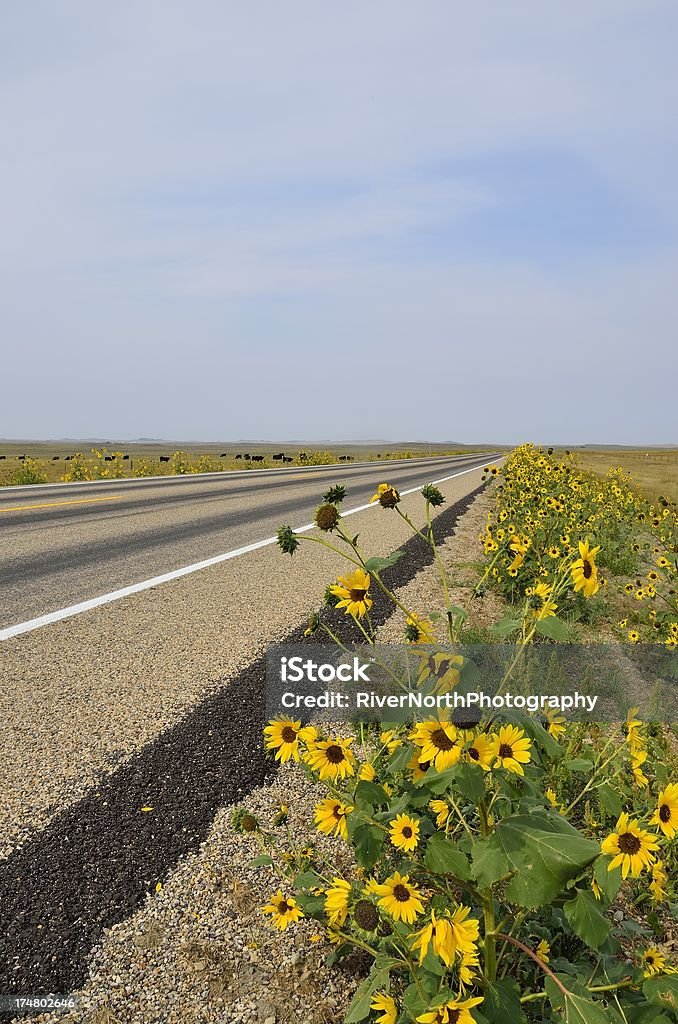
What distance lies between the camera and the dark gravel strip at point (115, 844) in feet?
5.43

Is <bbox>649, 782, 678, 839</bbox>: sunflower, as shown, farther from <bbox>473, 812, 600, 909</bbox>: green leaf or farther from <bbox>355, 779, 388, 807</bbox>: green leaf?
<bbox>355, 779, 388, 807</bbox>: green leaf

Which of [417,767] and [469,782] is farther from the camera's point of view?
[417,767]

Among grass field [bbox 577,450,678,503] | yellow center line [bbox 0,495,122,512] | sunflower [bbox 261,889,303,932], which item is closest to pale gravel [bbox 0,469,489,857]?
sunflower [bbox 261,889,303,932]

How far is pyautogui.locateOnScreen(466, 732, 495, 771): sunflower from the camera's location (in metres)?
1.31

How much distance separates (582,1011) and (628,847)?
31 cm

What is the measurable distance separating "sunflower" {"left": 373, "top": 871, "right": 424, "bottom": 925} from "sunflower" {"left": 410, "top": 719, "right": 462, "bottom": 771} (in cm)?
29

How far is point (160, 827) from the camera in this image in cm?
215

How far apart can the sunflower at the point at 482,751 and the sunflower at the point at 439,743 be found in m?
0.05

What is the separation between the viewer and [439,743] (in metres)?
1.32

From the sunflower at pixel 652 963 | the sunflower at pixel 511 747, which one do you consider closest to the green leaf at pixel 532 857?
the sunflower at pixel 511 747

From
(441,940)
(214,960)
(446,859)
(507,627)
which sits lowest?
(214,960)

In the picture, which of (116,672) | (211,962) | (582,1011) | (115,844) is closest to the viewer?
(582,1011)

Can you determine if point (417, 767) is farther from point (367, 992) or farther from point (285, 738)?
point (367, 992)

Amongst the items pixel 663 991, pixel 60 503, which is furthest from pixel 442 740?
pixel 60 503
